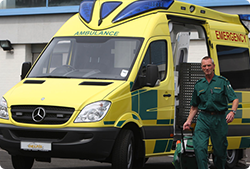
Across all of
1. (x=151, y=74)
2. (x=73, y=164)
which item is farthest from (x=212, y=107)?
(x=73, y=164)

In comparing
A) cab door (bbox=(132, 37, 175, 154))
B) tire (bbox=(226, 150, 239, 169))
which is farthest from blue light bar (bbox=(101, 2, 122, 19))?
tire (bbox=(226, 150, 239, 169))

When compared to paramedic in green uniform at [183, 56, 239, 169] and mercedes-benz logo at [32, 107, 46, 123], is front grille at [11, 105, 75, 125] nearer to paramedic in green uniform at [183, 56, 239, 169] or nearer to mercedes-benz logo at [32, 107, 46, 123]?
mercedes-benz logo at [32, 107, 46, 123]

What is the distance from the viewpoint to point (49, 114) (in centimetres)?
716

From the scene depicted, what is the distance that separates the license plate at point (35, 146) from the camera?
7129 mm

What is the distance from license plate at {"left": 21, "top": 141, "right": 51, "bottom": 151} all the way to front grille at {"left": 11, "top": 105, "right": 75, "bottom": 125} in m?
0.28

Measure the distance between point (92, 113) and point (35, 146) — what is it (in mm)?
Answer: 881

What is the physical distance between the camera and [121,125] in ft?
24.2

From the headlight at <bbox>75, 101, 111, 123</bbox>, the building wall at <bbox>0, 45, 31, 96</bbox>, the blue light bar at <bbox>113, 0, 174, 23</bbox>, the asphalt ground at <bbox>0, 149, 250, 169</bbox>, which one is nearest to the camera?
the headlight at <bbox>75, 101, 111, 123</bbox>

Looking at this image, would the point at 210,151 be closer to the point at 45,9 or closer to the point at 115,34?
the point at 115,34

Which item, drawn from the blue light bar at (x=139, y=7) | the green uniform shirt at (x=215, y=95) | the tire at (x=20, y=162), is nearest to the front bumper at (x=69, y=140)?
the tire at (x=20, y=162)

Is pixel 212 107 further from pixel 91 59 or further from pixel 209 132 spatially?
pixel 91 59

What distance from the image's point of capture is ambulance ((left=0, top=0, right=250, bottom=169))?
713 centimetres

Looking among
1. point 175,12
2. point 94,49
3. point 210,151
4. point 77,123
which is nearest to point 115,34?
point 94,49

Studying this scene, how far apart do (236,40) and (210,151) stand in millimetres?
2343
